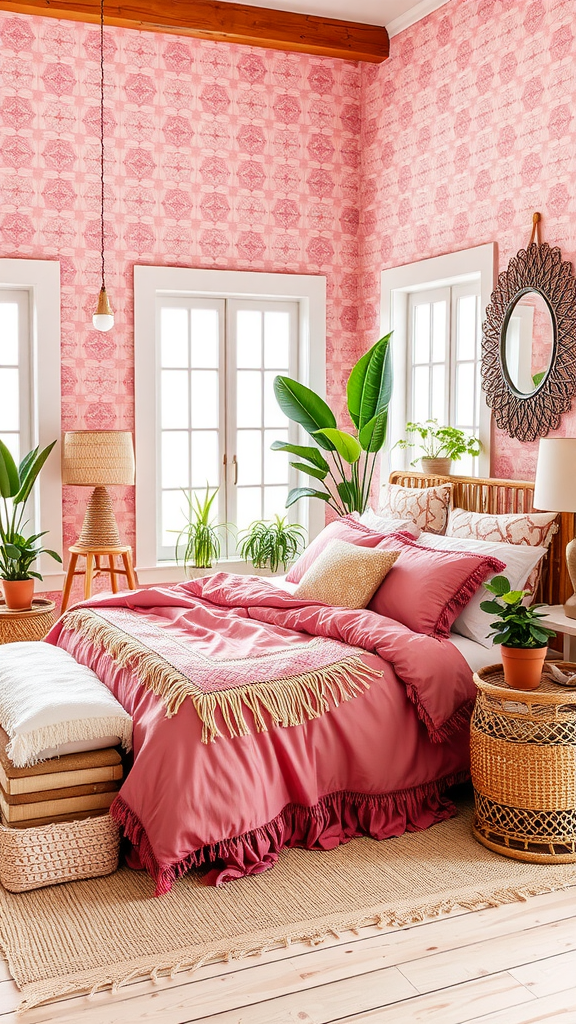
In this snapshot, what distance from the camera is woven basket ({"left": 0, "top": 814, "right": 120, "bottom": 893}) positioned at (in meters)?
2.84

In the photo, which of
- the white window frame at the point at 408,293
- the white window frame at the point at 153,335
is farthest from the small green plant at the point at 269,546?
the white window frame at the point at 408,293

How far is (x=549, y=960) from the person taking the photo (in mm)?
2525

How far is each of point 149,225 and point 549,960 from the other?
171 inches

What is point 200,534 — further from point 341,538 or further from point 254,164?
point 254,164

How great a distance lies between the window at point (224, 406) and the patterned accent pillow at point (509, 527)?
195 cm

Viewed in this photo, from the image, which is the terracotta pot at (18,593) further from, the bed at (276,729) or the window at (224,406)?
the bed at (276,729)

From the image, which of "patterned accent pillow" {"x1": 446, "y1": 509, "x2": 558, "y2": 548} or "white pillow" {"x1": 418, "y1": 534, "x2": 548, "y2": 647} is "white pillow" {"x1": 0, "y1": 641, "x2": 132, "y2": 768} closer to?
"white pillow" {"x1": 418, "y1": 534, "x2": 548, "y2": 647}

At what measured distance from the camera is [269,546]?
18.8ft

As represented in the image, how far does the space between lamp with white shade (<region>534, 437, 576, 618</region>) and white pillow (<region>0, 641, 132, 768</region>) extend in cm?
174

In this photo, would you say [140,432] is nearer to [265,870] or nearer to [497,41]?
[497,41]

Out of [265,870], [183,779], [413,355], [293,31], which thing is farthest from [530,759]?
[293,31]

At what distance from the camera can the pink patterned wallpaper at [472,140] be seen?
4211 millimetres

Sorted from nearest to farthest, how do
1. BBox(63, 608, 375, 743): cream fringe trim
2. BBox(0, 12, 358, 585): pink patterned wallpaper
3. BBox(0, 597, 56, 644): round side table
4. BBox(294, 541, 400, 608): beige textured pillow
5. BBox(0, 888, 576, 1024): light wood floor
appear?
1. BBox(0, 888, 576, 1024): light wood floor
2. BBox(63, 608, 375, 743): cream fringe trim
3. BBox(294, 541, 400, 608): beige textured pillow
4. BBox(0, 597, 56, 644): round side table
5. BBox(0, 12, 358, 585): pink patterned wallpaper

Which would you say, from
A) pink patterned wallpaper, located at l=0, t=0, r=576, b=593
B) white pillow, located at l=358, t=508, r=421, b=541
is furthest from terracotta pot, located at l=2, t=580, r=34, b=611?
white pillow, located at l=358, t=508, r=421, b=541
